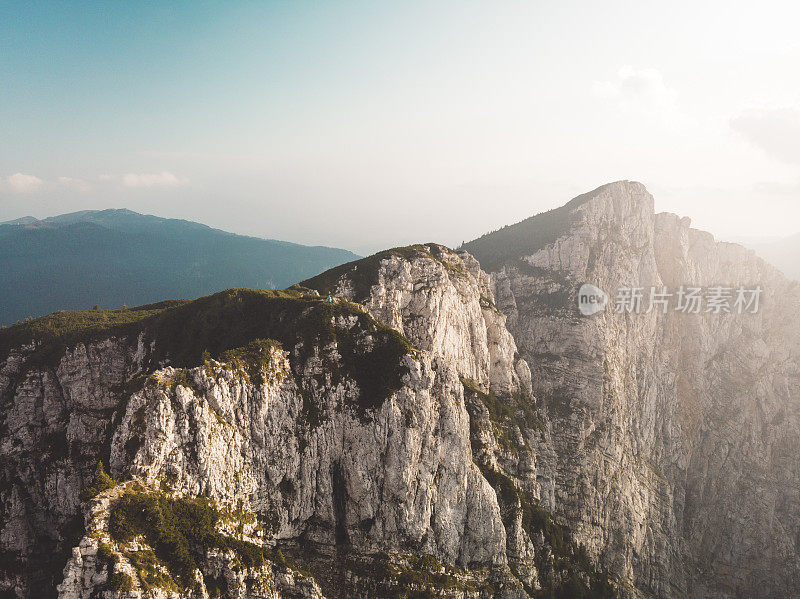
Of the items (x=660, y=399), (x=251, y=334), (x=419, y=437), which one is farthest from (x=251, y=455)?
(x=660, y=399)

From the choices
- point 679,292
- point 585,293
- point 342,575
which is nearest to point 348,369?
point 342,575

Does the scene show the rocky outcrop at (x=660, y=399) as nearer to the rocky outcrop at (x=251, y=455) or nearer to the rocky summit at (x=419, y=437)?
the rocky summit at (x=419, y=437)

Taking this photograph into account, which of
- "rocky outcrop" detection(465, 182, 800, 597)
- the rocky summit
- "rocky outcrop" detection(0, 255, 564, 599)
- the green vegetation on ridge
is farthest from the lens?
"rocky outcrop" detection(465, 182, 800, 597)

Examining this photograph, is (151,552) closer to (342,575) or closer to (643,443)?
(342,575)

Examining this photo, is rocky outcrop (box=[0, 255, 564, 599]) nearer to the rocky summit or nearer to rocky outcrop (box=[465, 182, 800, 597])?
the rocky summit

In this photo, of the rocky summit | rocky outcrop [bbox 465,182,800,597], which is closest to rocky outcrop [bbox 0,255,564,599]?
the rocky summit

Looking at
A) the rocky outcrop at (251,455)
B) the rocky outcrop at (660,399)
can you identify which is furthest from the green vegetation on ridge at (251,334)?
the rocky outcrop at (660,399)
